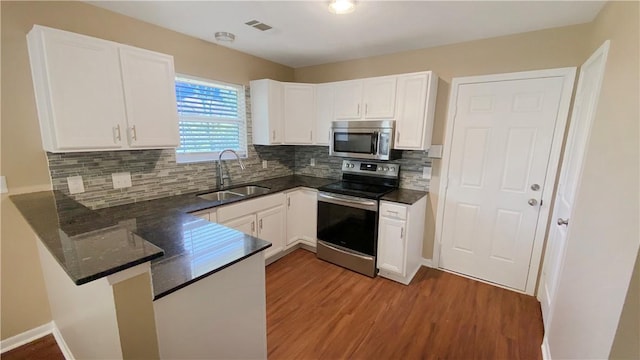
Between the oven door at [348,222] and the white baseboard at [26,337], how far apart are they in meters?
2.37

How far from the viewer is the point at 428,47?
8.98 ft

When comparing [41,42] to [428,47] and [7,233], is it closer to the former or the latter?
[7,233]

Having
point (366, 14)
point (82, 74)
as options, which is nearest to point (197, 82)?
point (82, 74)

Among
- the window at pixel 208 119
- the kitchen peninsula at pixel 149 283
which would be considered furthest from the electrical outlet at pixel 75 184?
the window at pixel 208 119

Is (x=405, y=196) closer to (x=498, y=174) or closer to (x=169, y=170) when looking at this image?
(x=498, y=174)

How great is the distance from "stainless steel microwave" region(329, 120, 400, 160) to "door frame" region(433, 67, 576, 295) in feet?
1.85

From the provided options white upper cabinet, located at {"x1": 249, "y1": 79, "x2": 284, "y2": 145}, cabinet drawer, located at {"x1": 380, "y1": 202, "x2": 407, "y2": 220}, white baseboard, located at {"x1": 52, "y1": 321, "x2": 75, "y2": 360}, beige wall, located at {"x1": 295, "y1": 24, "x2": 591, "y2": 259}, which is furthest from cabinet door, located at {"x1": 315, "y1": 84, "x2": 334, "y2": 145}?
white baseboard, located at {"x1": 52, "y1": 321, "x2": 75, "y2": 360}

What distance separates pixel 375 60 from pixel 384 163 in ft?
3.93

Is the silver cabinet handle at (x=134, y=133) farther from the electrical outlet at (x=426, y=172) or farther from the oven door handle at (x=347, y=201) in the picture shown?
the electrical outlet at (x=426, y=172)

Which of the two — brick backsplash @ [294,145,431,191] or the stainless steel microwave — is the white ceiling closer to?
the stainless steel microwave

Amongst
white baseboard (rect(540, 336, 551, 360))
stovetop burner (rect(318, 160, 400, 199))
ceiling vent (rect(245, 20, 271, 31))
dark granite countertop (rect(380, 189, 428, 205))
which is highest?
ceiling vent (rect(245, 20, 271, 31))

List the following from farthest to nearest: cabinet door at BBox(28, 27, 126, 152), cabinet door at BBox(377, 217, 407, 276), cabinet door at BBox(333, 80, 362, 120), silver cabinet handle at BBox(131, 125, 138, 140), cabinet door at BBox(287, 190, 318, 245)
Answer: cabinet door at BBox(287, 190, 318, 245)
cabinet door at BBox(333, 80, 362, 120)
cabinet door at BBox(377, 217, 407, 276)
silver cabinet handle at BBox(131, 125, 138, 140)
cabinet door at BBox(28, 27, 126, 152)

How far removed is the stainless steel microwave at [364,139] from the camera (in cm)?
276

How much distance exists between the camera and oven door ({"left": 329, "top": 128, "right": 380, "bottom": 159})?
2832mm
